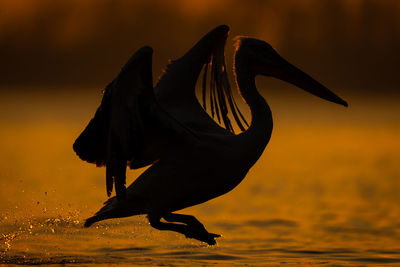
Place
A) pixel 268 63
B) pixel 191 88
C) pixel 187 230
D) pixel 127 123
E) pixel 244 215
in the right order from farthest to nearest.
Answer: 1. pixel 244 215
2. pixel 191 88
3. pixel 268 63
4. pixel 187 230
5. pixel 127 123

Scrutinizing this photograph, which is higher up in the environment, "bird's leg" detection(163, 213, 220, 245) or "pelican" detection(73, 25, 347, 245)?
"pelican" detection(73, 25, 347, 245)

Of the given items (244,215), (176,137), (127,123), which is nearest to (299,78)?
(176,137)

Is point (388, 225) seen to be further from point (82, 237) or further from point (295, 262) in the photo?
point (82, 237)

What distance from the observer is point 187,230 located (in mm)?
9273

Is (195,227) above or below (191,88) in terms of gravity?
below

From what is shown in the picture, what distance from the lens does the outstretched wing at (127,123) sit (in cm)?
827

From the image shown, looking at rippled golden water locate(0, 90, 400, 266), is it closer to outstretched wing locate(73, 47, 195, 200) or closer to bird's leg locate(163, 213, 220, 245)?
bird's leg locate(163, 213, 220, 245)

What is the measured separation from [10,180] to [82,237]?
6184 millimetres

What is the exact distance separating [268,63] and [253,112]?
0.60 metres

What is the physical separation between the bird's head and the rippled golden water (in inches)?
80.9

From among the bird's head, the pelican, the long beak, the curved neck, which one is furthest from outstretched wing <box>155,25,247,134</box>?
the long beak

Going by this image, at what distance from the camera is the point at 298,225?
13602mm

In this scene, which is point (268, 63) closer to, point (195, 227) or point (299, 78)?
point (299, 78)

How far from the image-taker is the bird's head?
959 cm
